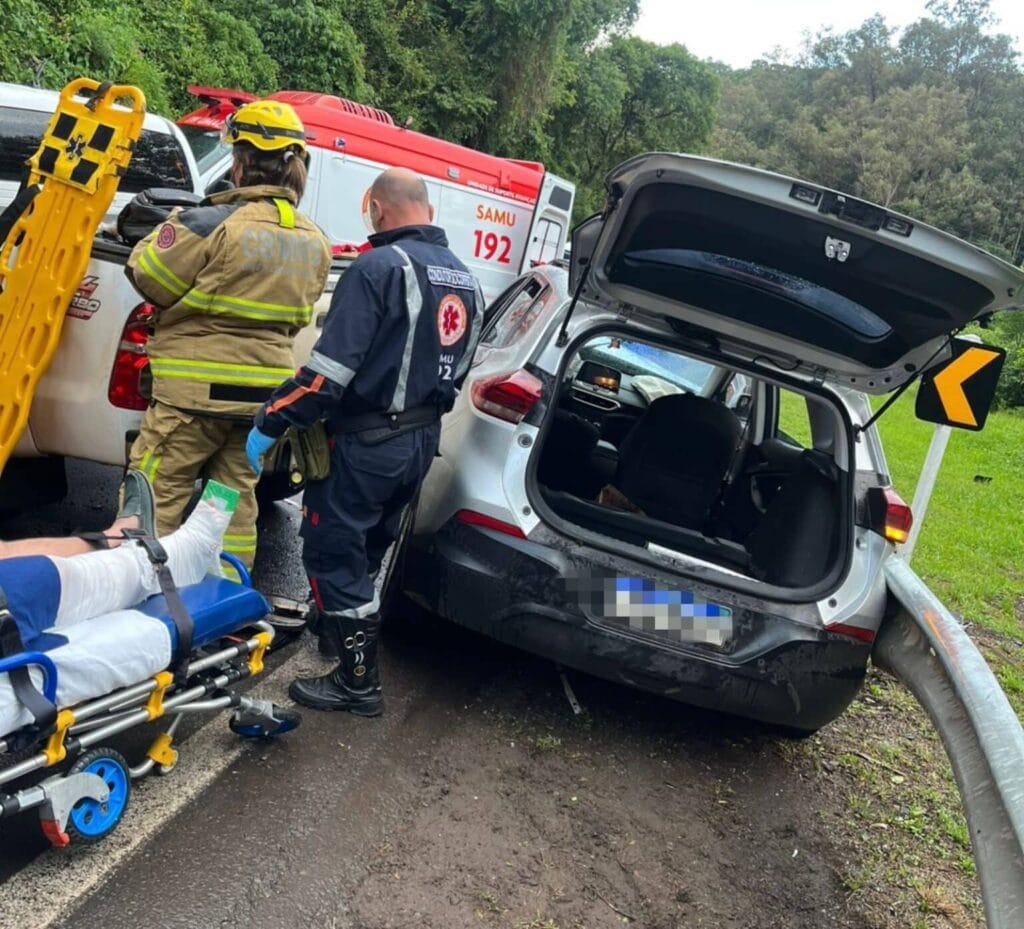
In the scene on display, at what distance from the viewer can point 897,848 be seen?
3.34 m

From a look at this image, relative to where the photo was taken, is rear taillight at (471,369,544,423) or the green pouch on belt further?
rear taillight at (471,369,544,423)

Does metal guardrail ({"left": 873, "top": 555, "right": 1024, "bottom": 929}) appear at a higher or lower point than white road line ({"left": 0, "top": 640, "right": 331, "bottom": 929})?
higher

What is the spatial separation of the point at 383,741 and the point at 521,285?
2.41 meters

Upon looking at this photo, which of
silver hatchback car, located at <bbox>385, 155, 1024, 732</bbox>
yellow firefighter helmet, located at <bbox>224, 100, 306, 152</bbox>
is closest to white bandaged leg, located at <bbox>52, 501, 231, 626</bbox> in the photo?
silver hatchback car, located at <bbox>385, 155, 1024, 732</bbox>

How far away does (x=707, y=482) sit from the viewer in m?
4.53

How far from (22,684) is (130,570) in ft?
1.72

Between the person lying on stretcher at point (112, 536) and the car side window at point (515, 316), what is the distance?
153cm

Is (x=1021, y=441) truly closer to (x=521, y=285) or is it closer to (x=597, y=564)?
(x=521, y=285)

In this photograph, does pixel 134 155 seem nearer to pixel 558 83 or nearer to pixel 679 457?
pixel 679 457

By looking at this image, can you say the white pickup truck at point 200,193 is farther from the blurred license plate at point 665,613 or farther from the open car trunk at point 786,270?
the blurred license plate at point 665,613

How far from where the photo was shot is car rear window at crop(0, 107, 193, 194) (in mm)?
5488

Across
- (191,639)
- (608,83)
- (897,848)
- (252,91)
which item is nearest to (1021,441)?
(252,91)

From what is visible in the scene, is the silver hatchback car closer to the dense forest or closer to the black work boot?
the black work boot

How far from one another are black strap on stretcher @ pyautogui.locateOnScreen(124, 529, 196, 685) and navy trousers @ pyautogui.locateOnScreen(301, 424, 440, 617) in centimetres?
67
